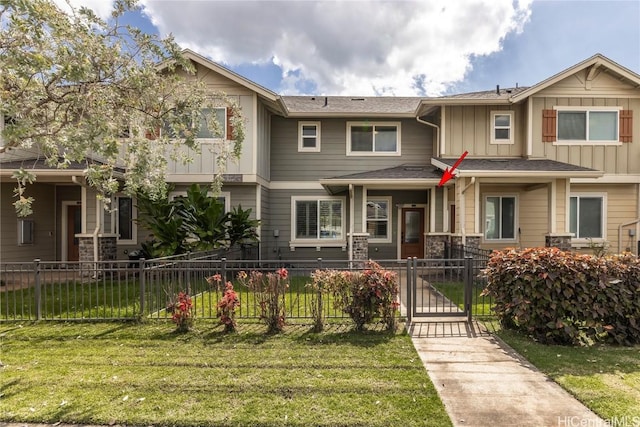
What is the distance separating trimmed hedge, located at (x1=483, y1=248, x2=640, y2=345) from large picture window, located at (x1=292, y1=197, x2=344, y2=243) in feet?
27.3

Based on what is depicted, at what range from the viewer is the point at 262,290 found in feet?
18.9

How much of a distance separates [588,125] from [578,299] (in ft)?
31.8

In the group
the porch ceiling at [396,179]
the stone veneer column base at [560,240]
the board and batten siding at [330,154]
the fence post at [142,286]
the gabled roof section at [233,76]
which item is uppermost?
the gabled roof section at [233,76]

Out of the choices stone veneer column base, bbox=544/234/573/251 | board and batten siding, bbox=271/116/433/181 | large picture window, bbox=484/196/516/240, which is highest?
board and batten siding, bbox=271/116/433/181

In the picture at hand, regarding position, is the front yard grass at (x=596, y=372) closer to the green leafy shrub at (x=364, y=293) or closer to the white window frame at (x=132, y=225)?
the green leafy shrub at (x=364, y=293)

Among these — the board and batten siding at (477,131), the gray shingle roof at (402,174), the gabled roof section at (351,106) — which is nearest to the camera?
the gray shingle roof at (402,174)

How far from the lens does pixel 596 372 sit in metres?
4.05

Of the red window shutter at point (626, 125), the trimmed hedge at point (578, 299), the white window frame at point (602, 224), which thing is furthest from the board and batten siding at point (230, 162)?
the red window shutter at point (626, 125)

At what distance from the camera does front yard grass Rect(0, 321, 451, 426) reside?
3.19 m

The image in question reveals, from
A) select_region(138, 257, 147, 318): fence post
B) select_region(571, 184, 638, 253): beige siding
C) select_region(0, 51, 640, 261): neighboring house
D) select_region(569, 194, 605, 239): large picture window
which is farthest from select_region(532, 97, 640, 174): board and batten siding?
select_region(138, 257, 147, 318): fence post

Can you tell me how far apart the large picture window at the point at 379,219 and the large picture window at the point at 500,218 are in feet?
11.6

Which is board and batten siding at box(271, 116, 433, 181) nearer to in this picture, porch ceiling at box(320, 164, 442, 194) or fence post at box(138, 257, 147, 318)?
porch ceiling at box(320, 164, 442, 194)

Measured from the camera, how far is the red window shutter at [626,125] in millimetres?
11469

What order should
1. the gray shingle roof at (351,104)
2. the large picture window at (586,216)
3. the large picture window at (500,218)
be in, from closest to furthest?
the large picture window at (586,216), the large picture window at (500,218), the gray shingle roof at (351,104)
